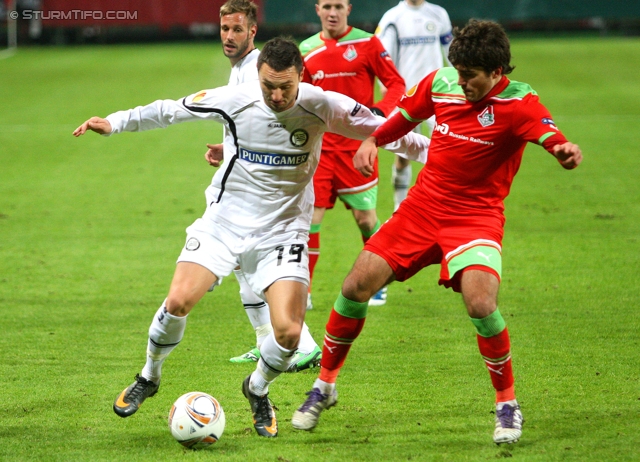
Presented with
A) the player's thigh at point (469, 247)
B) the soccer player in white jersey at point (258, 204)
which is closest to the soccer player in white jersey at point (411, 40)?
the soccer player in white jersey at point (258, 204)

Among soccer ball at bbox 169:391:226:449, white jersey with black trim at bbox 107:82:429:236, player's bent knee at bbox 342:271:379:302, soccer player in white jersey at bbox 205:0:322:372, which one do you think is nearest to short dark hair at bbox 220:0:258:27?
soccer player in white jersey at bbox 205:0:322:372

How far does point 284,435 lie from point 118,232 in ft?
18.1

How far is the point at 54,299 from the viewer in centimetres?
717

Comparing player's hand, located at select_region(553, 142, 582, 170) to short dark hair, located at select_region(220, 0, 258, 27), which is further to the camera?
short dark hair, located at select_region(220, 0, 258, 27)

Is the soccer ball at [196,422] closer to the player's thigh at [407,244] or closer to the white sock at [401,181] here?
the player's thigh at [407,244]

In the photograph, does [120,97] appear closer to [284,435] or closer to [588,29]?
[284,435]

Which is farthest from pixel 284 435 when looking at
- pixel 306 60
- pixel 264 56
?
pixel 306 60

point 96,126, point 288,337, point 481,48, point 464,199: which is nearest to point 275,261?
point 288,337

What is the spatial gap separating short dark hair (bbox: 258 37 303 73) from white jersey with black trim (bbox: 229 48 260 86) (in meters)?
0.82

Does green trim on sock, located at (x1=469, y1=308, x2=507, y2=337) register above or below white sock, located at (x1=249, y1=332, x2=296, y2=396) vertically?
above

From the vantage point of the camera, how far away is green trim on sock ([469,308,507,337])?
4.27 meters

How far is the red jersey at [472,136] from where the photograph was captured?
4320 millimetres

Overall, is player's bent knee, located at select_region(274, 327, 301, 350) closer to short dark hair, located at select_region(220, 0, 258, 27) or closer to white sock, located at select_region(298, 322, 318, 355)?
white sock, located at select_region(298, 322, 318, 355)

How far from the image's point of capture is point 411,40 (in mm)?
9297
